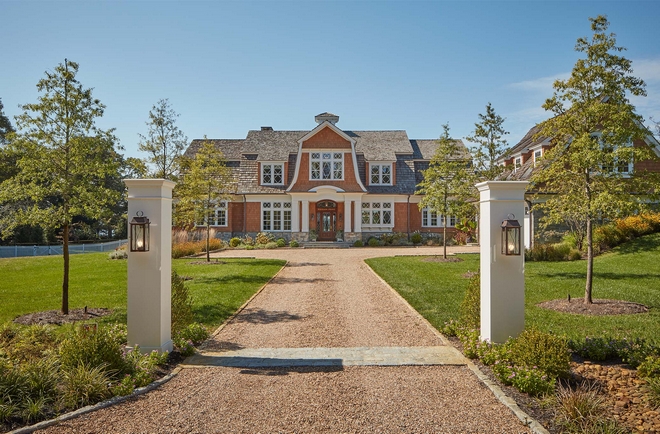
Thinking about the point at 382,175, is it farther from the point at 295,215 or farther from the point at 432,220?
the point at 295,215

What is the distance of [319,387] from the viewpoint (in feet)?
18.4

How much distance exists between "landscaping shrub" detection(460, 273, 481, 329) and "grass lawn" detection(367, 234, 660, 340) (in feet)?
2.91

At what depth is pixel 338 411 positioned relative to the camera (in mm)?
4922

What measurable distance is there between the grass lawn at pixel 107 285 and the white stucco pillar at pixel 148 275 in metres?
2.43

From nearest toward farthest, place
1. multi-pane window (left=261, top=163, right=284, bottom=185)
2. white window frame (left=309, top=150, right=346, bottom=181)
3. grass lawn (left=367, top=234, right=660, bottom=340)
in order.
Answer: grass lawn (left=367, top=234, right=660, bottom=340) < white window frame (left=309, top=150, right=346, bottom=181) < multi-pane window (left=261, top=163, right=284, bottom=185)

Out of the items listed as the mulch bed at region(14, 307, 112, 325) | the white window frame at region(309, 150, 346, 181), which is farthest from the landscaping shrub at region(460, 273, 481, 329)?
the white window frame at region(309, 150, 346, 181)

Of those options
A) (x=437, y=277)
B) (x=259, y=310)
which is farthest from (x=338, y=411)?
(x=437, y=277)

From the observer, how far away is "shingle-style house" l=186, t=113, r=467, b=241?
31219 millimetres

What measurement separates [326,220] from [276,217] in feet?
11.7

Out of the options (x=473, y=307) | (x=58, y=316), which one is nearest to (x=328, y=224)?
(x=58, y=316)

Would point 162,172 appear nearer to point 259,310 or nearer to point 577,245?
point 259,310

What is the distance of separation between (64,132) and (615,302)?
12.7 m

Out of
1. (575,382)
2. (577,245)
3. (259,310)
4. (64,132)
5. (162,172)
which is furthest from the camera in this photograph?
(577,245)

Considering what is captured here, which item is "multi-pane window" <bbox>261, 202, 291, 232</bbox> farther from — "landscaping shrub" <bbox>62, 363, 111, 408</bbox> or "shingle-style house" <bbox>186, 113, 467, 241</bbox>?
"landscaping shrub" <bbox>62, 363, 111, 408</bbox>
